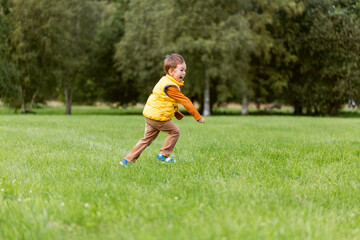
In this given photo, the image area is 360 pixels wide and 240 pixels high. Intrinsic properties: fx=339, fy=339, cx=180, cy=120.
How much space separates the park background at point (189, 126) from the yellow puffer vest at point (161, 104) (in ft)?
2.63

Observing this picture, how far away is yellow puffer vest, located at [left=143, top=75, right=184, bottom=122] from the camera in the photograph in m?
5.20

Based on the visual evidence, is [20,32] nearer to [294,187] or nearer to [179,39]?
[179,39]

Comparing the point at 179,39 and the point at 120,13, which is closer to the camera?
the point at 179,39

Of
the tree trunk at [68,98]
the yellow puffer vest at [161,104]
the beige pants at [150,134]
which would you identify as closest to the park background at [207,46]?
the tree trunk at [68,98]

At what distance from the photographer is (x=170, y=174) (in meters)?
4.65

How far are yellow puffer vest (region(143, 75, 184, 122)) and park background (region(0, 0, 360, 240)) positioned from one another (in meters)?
0.80

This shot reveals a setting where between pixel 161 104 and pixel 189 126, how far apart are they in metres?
9.59

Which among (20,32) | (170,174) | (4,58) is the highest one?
(20,32)

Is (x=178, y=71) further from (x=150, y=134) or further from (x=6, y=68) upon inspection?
(x=6, y=68)

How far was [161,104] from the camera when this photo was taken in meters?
5.27

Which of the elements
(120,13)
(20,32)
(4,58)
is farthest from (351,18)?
(4,58)

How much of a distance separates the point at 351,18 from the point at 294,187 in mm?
28377

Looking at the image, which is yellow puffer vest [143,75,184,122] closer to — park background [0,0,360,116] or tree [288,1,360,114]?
park background [0,0,360,116]

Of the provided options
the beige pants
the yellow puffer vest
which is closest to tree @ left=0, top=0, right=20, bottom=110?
the beige pants
